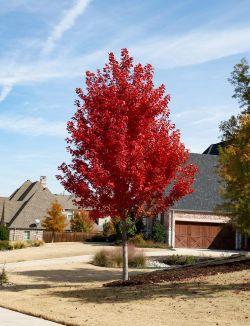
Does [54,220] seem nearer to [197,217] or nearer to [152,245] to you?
[152,245]

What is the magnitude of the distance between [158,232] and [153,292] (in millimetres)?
28142

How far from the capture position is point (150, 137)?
653 inches

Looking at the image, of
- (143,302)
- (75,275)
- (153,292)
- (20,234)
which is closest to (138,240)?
(20,234)

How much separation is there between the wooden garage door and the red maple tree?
2589cm

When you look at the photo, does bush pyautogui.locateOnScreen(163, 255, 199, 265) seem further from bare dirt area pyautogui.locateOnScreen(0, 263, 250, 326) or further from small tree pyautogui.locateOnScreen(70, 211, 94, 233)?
small tree pyautogui.locateOnScreen(70, 211, 94, 233)

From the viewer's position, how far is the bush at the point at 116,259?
2675cm

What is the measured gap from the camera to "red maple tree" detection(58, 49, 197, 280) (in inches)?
629

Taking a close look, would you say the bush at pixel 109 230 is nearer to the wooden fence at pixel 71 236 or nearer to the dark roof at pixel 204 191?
the wooden fence at pixel 71 236

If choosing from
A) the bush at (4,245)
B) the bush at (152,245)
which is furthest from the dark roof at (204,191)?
the bush at (4,245)

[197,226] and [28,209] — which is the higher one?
[28,209]

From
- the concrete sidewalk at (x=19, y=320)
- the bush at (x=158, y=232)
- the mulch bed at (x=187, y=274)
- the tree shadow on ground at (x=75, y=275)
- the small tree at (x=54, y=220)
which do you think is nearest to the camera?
the concrete sidewalk at (x=19, y=320)

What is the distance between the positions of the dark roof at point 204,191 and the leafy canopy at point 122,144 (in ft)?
82.1

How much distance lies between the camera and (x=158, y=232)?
42250 mm

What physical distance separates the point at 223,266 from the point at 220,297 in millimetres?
6527
